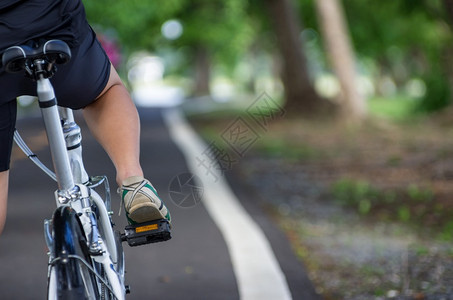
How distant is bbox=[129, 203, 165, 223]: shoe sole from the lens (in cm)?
287

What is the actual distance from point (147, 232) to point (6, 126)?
0.60 meters

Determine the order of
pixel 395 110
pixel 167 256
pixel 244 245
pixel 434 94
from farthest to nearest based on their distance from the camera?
pixel 395 110 → pixel 434 94 → pixel 244 245 → pixel 167 256

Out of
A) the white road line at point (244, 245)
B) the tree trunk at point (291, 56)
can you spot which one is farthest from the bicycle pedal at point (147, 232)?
the tree trunk at point (291, 56)

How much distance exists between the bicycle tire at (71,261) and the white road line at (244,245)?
213cm

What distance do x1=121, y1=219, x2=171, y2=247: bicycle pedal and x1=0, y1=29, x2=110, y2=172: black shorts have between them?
0.46 meters

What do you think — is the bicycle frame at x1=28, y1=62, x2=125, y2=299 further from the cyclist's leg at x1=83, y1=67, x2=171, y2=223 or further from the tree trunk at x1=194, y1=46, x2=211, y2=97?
the tree trunk at x1=194, y1=46, x2=211, y2=97

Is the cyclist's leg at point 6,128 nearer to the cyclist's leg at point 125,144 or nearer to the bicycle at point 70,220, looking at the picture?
the bicycle at point 70,220

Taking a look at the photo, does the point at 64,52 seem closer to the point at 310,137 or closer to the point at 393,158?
the point at 393,158

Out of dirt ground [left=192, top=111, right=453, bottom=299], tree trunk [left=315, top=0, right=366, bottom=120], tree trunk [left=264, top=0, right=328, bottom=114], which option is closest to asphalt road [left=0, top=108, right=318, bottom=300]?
dirt ground [left=192, top=111, right=453, bottom=299]

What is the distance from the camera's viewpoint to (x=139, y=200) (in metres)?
2.87

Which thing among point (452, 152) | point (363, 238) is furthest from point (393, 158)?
point (363, 238)

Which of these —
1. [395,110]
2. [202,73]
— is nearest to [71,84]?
[395,110]

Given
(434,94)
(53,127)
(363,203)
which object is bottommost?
(53,127)

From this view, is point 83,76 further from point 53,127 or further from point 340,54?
point 340,54
